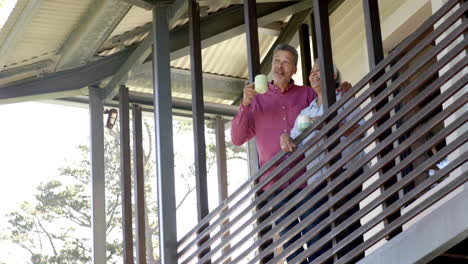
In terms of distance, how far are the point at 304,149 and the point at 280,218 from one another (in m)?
0.84

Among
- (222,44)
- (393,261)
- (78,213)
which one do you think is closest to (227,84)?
(222,44)

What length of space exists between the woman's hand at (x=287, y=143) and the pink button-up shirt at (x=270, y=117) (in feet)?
1.28

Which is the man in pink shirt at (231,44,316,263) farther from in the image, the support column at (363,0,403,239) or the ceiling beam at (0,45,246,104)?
the ceiling beam at (0,45,246,104)

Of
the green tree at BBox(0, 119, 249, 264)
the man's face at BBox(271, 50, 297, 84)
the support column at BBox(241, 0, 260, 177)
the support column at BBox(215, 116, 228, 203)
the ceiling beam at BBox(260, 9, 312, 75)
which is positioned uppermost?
the green tree at BBox(0, 119, 249, 264)

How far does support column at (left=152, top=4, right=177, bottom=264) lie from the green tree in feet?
50.8

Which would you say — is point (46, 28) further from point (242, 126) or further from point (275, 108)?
point (275, 108)

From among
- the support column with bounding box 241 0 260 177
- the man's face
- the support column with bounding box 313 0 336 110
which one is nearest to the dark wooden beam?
the support column with bounding box 313 0 336 110

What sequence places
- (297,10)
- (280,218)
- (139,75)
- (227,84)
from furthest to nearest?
(227,84), (139,75), (297,10), (280,218)

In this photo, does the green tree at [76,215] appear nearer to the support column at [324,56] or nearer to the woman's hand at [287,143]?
the woman's hand at [287,143]

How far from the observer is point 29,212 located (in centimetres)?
2388

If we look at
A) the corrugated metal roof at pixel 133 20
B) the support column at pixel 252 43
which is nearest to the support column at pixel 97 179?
the corrugated metal roof at pixel 133 20

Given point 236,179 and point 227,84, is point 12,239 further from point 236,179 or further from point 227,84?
point 227,84

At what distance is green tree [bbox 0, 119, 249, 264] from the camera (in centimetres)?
2278

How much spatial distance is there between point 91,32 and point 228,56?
89.5 inches
